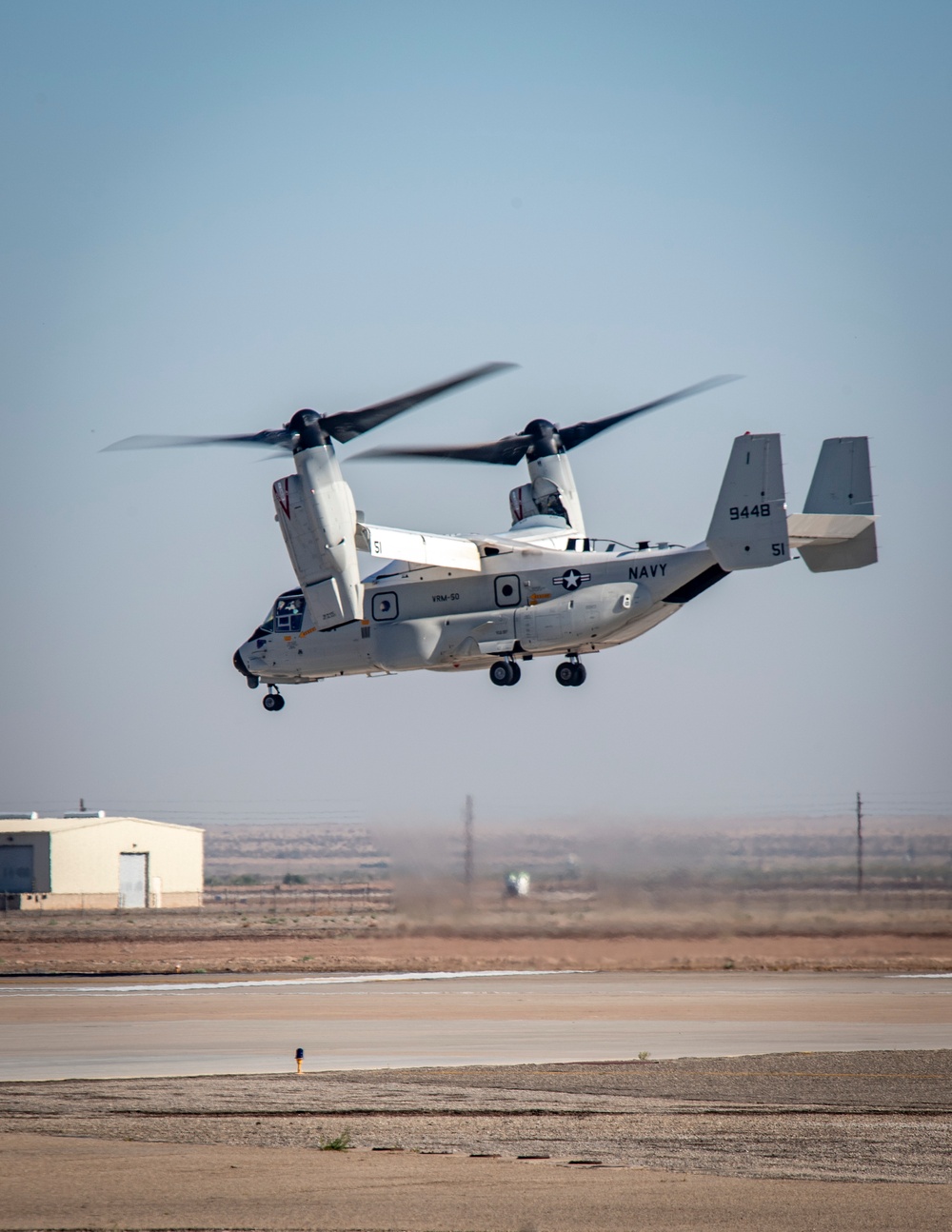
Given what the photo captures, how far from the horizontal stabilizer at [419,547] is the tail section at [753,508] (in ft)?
22.6

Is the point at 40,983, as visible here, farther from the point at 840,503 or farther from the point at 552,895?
the point at 840,503

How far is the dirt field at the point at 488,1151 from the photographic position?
1352cm

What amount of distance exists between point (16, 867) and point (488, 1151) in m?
83.5

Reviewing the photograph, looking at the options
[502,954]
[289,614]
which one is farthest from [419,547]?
[502,954]

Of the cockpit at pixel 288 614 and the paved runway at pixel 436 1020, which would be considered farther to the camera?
the cockpit at pixel 288 614

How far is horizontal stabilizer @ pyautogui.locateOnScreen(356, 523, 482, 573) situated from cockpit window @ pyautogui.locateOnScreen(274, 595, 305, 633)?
481 centimetres

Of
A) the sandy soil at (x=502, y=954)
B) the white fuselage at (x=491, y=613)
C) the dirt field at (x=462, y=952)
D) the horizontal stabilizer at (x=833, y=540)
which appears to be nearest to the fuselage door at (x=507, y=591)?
the white fuselage at (x=491, y=613)

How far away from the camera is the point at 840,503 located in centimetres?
3853

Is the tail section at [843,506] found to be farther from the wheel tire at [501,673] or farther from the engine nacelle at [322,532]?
the engine nacelle at [322,532]

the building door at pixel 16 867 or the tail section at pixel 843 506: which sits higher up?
the tail section at pixel 843 506

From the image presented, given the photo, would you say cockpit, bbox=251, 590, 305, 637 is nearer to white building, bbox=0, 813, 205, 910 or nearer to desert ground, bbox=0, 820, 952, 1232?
desert ground, bbox=0, 820, 952, 1232

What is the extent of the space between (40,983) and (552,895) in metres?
15.2

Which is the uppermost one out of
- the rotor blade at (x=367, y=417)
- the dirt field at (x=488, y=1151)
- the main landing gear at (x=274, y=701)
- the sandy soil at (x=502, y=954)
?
the rotor blade at (x=367, y=417)

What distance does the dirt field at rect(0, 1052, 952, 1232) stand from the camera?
1352cm
